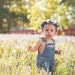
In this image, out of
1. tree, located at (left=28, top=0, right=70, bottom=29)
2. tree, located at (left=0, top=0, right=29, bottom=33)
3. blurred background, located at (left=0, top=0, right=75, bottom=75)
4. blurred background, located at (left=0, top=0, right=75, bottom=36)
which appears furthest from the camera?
tree, located at (left=0, top=0, right=29, bottom=33)

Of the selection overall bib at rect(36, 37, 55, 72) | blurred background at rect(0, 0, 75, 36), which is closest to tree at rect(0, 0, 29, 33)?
blurred background at rect(0, 0, 75, 36)

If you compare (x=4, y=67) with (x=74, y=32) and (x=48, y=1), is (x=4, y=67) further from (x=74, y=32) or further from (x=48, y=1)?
(x=74, y=32)

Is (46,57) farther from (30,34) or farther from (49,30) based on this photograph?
(30,34)

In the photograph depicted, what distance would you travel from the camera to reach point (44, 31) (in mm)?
6344

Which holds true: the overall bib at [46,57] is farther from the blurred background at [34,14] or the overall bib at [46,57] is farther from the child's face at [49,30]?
the blurred background at [34,14]

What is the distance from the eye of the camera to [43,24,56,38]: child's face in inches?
249

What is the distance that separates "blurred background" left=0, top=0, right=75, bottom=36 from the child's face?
25.3 meters

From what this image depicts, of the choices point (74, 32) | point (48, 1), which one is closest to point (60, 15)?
point (48, 1)

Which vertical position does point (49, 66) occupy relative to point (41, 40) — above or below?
below

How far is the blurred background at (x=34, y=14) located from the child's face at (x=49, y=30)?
2526 cm

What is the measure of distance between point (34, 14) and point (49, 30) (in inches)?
1059

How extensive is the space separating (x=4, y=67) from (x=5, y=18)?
163 ft

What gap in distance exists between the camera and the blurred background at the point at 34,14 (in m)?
32.5

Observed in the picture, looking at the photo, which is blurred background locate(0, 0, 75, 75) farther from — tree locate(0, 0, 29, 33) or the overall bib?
the overall bib
